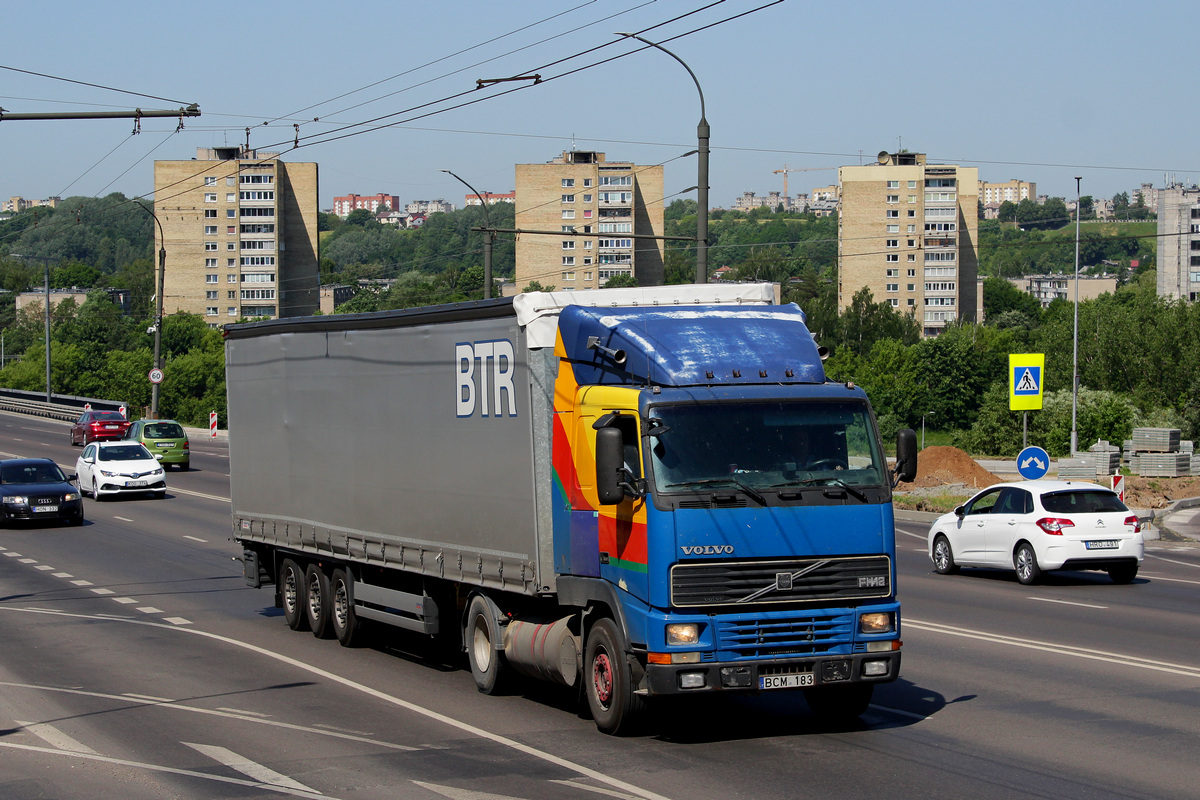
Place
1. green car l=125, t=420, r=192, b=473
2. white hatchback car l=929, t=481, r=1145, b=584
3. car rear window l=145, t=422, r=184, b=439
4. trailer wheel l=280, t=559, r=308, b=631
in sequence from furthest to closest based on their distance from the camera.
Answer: car rear window l=145, t=422, r=184, b=439 → green car l=125, t=420, r=192, b=473 → white hatchback car l=929, t=481, r=1145, b=584 → trailer wheel l=280, t=559, r=308, b=631

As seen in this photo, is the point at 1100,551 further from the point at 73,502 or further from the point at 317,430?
the point at 73,502

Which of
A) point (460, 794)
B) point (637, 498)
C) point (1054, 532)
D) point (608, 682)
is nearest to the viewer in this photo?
point (460, 794)

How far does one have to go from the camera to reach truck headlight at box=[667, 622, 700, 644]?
888cm

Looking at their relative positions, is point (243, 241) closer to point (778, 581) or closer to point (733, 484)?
point (733, 484)

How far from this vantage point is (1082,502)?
63.7 feet

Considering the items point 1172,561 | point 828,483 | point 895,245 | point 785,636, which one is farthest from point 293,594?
point 895,245

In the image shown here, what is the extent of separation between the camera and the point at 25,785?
8.52 m

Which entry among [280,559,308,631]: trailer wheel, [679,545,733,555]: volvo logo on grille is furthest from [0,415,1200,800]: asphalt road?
[679,545,733,555]: volvo logo on grille

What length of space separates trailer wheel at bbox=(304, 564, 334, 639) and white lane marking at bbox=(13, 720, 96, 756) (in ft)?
14.0

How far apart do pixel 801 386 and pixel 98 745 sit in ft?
18.3

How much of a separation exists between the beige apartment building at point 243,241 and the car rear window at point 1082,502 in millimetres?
140530

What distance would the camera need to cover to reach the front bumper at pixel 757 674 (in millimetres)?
8852

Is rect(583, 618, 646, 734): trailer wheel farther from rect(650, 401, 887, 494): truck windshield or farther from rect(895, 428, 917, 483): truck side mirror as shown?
rect(895, 428, 917, 483): truck side mirror

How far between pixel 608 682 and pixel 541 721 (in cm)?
100
